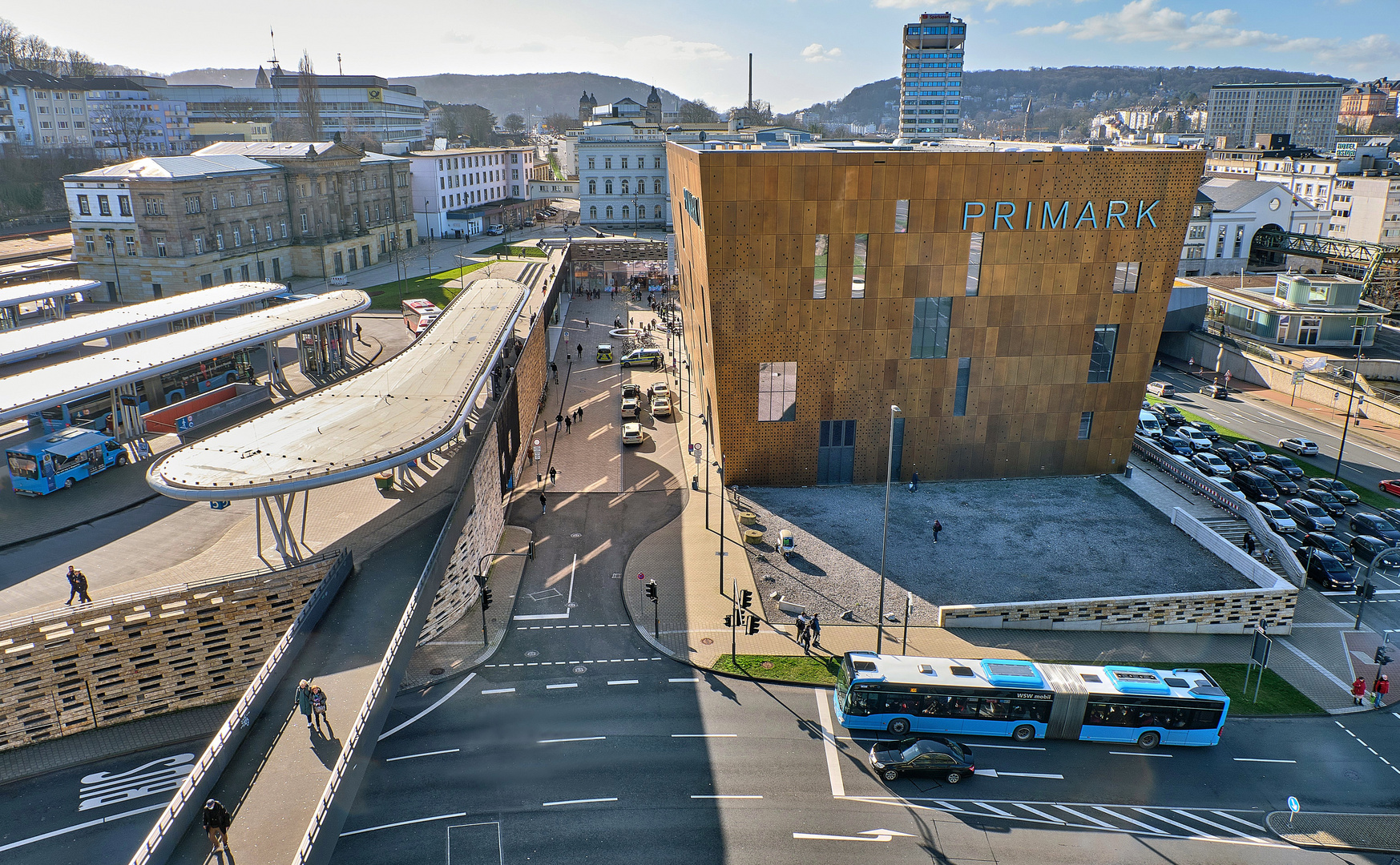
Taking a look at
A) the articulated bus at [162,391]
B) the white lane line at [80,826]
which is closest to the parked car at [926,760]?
the white lane line at [80,826]

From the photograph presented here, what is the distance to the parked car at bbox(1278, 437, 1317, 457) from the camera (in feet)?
183

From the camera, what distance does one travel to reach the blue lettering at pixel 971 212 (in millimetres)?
43219

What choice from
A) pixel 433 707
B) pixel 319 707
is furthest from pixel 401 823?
pixel 433 707

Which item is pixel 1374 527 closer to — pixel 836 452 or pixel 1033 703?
pixel 836 452

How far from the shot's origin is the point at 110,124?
497 feet

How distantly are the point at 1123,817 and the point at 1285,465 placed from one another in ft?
122

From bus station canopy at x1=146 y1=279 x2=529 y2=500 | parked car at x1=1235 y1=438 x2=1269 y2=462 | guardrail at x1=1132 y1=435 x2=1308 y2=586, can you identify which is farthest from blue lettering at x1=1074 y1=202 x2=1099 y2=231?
bus station canopy at x1=146 y1=279 x2=529 y2=500

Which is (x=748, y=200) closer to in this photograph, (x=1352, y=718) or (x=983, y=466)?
(x=983, y=466)

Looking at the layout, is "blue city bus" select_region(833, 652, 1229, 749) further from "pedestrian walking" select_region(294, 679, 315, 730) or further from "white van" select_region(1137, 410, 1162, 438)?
"white van" select_region(1137, 410, 1162, 438)

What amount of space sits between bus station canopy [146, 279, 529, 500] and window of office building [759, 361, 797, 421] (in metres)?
14.4

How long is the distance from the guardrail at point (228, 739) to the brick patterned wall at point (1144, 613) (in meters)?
23.6

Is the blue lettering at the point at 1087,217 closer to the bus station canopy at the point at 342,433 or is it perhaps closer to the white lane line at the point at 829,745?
the white lane line at the point at 829,745

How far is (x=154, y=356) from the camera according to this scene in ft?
158

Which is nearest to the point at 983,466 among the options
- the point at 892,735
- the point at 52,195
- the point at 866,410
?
the point at 866,410
